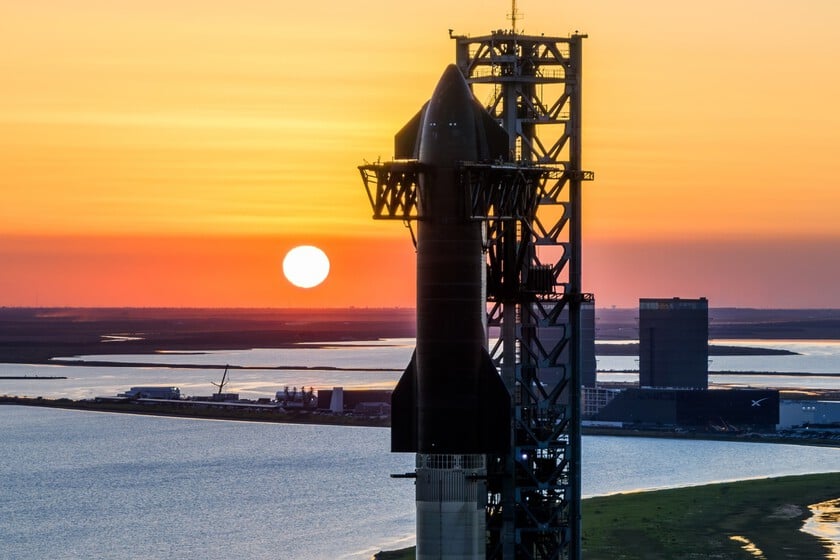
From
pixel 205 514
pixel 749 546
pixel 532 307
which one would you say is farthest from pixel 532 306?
pixel 205 514

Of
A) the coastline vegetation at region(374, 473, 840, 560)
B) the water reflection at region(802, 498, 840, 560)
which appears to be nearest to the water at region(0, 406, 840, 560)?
the coastline vegetation at region(374, 473, 840, 560)

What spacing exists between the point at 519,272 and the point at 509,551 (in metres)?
10.7

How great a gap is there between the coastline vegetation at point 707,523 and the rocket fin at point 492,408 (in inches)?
2293

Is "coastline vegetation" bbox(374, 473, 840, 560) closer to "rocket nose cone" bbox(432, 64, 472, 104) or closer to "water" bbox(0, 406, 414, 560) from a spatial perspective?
"water" bbox(0, 406, 414, 560)

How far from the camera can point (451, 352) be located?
5384cm

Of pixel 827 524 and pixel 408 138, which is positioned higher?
pixel 408 138

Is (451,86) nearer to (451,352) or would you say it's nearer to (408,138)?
(408,138)

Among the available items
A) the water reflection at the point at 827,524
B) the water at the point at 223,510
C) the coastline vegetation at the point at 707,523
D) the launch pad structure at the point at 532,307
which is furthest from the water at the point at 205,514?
the launch pad structure at the point at 532,307

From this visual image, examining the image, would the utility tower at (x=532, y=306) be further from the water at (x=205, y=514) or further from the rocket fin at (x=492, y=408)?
the water at (x=205, y=514)

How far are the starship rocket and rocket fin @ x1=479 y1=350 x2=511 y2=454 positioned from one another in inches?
1.3

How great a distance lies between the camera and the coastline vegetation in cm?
11600

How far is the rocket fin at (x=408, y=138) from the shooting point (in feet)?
180

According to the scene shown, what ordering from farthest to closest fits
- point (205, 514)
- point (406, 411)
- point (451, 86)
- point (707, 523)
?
point (205, 514)
point (707, 523)
point (406, 411)
point (451, 86)

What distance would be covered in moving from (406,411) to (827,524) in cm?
8818
